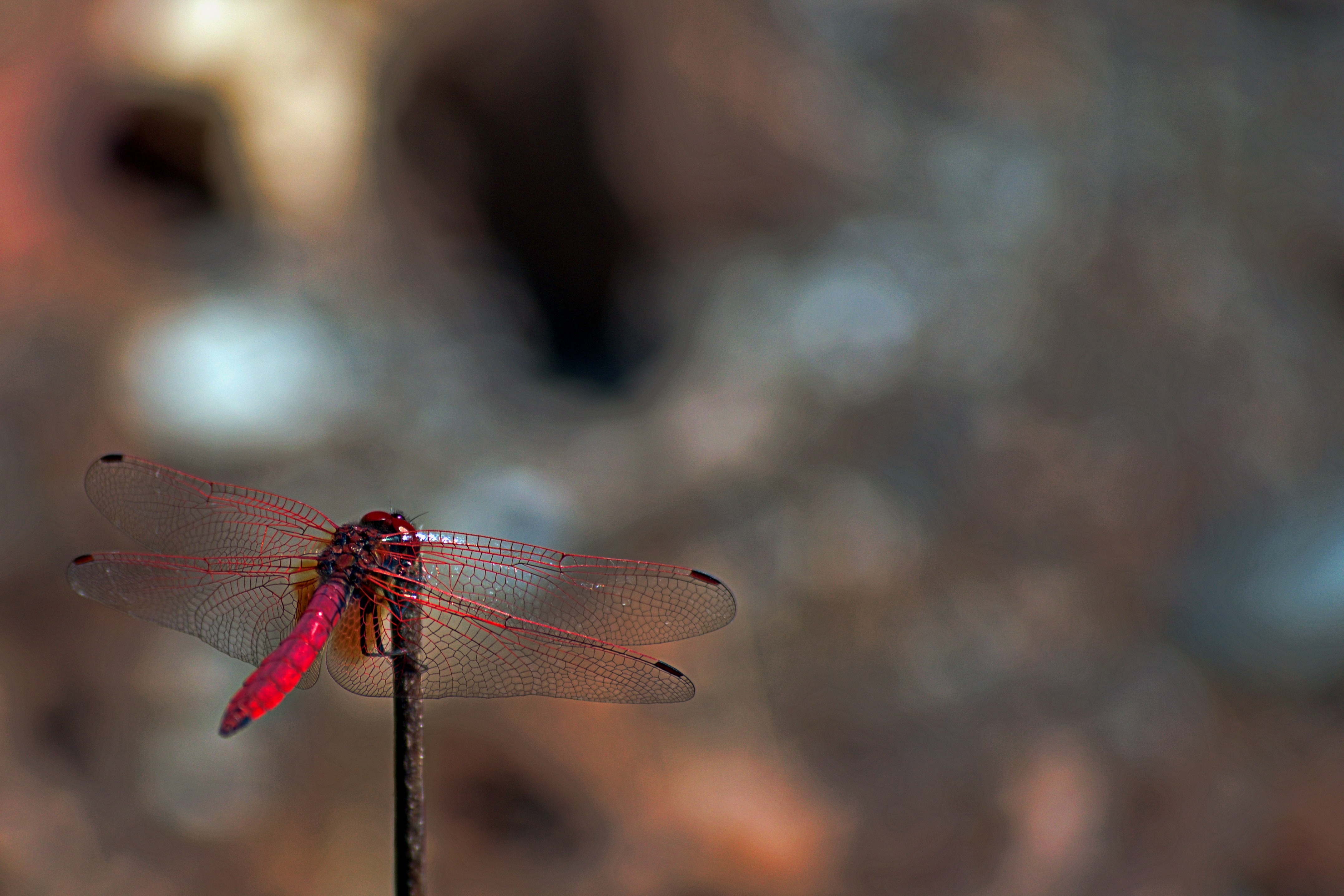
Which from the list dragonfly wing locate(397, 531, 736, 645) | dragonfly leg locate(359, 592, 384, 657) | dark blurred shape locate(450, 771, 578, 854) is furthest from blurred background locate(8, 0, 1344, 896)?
dragonfly leg locate(359, 592, 384, 657)

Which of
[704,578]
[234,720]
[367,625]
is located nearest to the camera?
[234,720]

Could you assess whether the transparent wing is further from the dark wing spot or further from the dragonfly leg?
the dark wing spot

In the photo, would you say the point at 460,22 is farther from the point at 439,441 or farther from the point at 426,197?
the point at 439,441

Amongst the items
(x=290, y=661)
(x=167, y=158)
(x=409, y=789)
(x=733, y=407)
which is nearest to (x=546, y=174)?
(x=733, y=407)

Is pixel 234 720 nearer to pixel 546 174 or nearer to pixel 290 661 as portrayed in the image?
pixel 290 661

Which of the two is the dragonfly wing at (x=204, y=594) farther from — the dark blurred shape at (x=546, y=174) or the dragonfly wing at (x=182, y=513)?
the dark blurred shape at (x=546, y=174)
